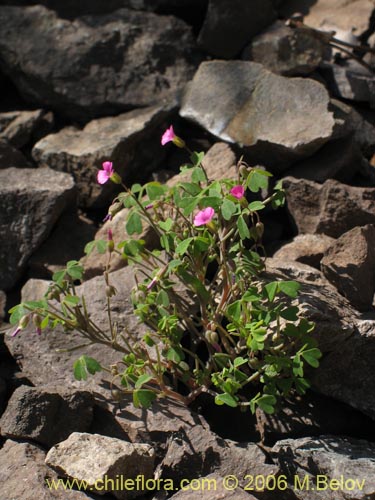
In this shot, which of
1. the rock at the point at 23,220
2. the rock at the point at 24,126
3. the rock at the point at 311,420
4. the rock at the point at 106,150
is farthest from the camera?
the rock at the point at 24,126

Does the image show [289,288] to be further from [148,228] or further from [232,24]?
[232,24]

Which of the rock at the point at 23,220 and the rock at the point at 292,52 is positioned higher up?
the rock at the point at 292,52

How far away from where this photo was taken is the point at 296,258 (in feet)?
11.9

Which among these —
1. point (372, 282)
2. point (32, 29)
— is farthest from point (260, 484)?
point (32, 29)

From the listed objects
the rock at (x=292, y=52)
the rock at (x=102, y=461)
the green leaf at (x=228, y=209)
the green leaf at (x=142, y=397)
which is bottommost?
the rock at (x=102, y=461)

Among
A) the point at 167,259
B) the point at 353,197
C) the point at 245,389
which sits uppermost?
the point at 353,197

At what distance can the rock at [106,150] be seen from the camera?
4.25 m

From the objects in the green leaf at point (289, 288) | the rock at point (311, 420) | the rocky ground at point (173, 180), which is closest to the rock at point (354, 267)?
the rocky ground at point (173, 180)

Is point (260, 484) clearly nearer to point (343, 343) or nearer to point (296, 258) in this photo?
point (343, 343)

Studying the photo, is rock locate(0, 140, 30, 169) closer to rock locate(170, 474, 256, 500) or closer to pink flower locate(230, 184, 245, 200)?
pink flower locate(230, 184, 245, 200)

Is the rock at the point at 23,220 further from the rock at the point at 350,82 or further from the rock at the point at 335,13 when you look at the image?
the rock at the point at 335,13

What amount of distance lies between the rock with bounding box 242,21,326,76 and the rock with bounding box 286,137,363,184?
61 centimetres

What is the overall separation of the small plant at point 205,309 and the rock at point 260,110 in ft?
2.81

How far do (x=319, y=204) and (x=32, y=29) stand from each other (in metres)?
2.18
